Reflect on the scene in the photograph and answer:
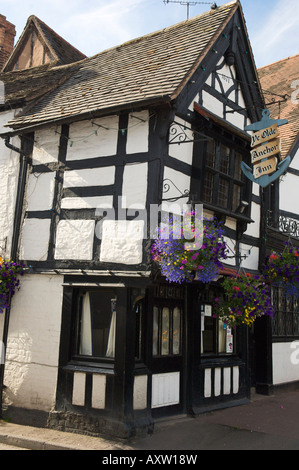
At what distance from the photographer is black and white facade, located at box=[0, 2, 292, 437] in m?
6.90

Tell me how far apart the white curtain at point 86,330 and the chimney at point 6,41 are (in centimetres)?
995

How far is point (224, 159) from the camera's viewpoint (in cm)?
887

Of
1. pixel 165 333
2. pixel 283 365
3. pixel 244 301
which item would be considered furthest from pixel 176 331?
pixel 283 365

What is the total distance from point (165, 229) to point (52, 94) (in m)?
4.71

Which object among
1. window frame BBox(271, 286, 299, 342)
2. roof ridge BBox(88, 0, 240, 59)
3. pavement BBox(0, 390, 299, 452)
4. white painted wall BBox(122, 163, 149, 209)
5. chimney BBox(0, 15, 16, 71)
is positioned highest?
chimney BBox(0, 15, 16, 71)

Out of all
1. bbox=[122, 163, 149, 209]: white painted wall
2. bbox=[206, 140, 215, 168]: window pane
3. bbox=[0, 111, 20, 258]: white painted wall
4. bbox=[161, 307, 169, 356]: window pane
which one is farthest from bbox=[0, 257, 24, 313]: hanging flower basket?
bbox=[206, 140, 215, 168]: window pane

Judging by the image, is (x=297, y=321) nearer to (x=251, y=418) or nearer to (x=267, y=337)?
(x=267, y=337)

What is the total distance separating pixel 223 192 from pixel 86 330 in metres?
3.89

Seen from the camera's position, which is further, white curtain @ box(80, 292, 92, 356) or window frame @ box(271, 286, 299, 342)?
window frame @ box(271, 286, 299, 342)

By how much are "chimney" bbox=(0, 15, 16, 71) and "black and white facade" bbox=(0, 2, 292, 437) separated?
6.87 metres

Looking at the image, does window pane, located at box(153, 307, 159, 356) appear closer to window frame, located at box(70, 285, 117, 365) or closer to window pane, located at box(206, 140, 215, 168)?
window frame, located at box(70, 285, 117, 365)

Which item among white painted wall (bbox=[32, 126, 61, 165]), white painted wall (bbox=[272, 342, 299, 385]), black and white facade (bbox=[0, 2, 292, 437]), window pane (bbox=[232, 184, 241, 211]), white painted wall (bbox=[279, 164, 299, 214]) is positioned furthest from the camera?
white painted wall (bbox=[279, 164, 299, 214])

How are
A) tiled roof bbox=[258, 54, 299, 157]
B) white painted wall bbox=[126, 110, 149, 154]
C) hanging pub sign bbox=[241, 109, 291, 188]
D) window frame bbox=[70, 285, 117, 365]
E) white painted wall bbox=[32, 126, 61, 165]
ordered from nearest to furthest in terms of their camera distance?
window frame bbox=[70, 285, 117, 365]
white painted wall bbox=[126, 110, 149, 154]
hanging pub sign bbox=[241, 109, 291, 188]
white painted wall bbox=[32, 126, 61, 165]
tiled roof bbox=[258, 54, 299, 157]

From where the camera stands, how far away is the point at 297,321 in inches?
486
